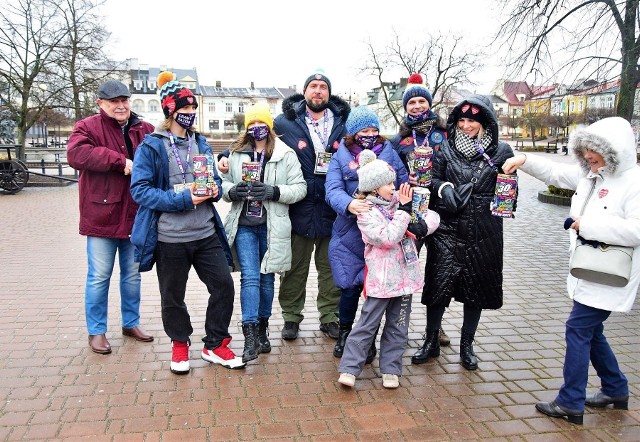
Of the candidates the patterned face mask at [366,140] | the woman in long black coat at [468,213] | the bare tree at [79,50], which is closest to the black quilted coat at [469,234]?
the woman in long black coat at [468,213]

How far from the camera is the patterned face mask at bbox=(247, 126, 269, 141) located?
4.11 metres

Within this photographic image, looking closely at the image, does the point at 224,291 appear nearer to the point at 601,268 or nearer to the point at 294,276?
the point at 294,276

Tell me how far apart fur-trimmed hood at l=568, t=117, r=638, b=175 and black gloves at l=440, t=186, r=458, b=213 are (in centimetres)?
90

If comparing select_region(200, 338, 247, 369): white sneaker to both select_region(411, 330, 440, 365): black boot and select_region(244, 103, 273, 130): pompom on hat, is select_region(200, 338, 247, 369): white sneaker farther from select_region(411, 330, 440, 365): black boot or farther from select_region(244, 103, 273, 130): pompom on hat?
select_region(244, 103, 273, 130): pompom on hat

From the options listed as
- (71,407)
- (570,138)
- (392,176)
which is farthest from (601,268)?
(71,407)

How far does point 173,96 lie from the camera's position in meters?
3.81

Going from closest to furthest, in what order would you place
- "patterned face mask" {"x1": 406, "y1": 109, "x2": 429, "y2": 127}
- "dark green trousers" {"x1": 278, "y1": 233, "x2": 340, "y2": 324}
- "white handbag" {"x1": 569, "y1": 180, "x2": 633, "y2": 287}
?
"white handbag" {"x1": 569, "y1": 180, "x2": 633, "y2": 287} → "patterned face mask" {"x1": 406, "y1": 109, "x2": 429, "y2": 127} → "dark green trousers" {"x1": 278, "y1": 233, "x2": 340, "y2": 324}

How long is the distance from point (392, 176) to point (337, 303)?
162 centimetres

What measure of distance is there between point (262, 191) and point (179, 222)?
0.65 meters

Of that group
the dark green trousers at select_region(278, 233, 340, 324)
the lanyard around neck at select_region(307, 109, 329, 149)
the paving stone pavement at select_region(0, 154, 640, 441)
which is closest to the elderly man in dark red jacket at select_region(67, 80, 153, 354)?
the paving stone pavement at select_region(0, 154, 640, 441)

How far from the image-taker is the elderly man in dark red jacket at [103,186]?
13.6ft

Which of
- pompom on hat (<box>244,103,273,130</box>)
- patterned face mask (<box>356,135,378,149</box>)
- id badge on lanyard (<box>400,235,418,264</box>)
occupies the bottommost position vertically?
id badge on lanyard (<box>400,235,418,264</box>)

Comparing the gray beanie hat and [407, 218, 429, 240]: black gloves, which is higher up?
the gray beanie hat

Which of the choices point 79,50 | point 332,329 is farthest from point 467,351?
point 79,50
